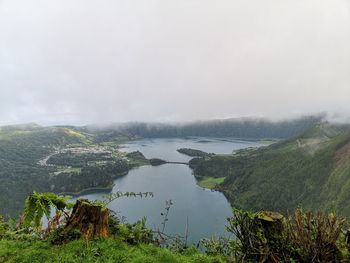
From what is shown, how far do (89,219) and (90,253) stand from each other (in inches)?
70.8

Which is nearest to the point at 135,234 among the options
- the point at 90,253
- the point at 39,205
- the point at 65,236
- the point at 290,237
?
the point at 90,253

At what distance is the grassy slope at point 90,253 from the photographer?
11883mm

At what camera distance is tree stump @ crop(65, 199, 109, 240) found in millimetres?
13406

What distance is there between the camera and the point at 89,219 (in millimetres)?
13641

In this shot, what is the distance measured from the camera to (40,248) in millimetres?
12797

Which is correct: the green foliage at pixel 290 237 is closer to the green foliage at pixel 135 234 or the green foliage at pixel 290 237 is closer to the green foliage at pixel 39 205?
the green foliage at pixel 135 234

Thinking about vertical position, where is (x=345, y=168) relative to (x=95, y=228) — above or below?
below

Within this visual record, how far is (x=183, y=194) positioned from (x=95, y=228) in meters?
188

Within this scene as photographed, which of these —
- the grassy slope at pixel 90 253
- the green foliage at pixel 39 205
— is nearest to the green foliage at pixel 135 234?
the grassy slope at pixel 90 253

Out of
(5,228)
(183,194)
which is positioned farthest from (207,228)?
(5,228)

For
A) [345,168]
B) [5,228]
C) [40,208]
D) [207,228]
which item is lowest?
[207,228]

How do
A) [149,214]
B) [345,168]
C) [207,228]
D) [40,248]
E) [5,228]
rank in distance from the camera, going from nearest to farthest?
[40,248], [5,228], [207,228], [149,214], [345,168]

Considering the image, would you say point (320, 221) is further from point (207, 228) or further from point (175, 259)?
point (207, 228)

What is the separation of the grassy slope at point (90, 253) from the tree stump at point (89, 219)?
0.63 m
